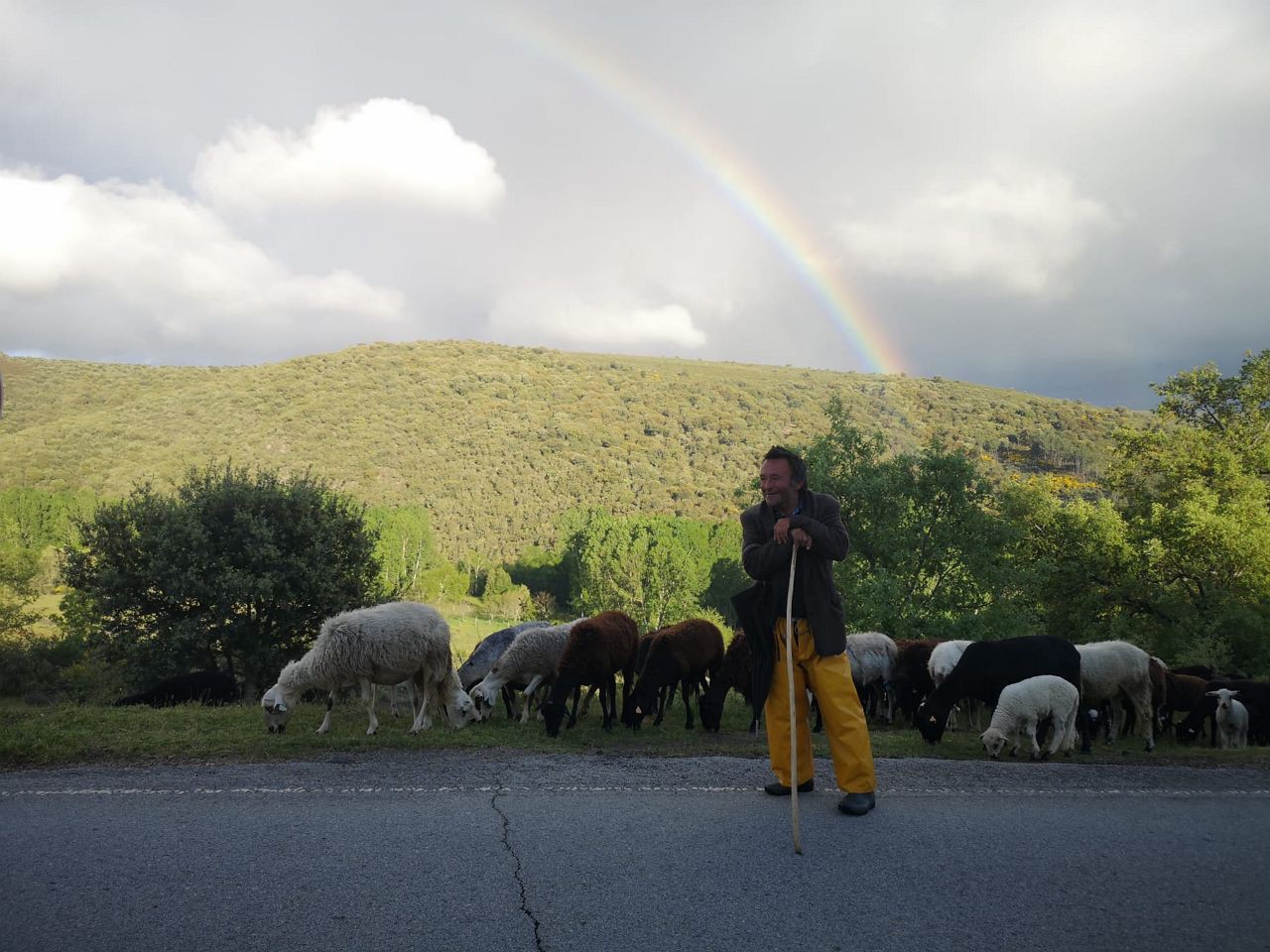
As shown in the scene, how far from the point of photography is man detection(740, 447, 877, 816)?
6250 mm

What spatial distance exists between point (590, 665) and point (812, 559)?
7.33 m

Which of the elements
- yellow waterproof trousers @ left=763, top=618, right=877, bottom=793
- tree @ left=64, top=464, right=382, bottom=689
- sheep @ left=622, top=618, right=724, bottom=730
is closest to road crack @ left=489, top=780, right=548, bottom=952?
yellow waterproof trousers @ left=763, top=618, right=877, bottom=793

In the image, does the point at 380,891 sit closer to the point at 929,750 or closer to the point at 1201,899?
the point at 1201,899

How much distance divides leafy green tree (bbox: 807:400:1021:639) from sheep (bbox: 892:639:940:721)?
1072 cm

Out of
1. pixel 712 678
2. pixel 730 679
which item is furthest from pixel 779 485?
pixel 712 678

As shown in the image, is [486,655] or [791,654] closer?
[791,654]

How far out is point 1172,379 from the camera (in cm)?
3581

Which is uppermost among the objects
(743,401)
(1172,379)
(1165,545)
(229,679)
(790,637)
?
(743,401)

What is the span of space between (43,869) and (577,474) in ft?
377

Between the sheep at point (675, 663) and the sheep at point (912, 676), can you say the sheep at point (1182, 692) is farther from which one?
the sheep at point (675, 663)

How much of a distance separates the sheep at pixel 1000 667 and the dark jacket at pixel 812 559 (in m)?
7.20

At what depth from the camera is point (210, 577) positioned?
20625 millimetres

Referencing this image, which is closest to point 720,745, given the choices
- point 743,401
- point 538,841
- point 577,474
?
point 538,841

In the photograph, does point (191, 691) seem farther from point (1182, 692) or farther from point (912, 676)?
point (1182, 692)
